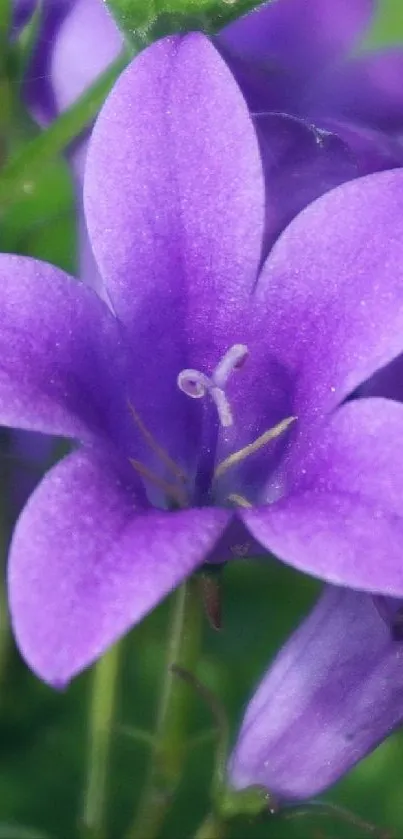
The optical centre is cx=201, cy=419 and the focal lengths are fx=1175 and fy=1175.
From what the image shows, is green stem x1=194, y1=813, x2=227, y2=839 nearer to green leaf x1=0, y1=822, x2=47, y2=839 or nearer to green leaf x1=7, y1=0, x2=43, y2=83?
green leaf x1=0, y1=822, x2=47, y2=839

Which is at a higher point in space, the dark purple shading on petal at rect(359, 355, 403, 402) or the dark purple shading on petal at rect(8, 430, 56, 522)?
the dark purple shading on petal at rect(359, 355, 403, 402)

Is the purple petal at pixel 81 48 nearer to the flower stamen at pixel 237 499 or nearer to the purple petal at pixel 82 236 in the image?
the purple petal at pixel 82 236

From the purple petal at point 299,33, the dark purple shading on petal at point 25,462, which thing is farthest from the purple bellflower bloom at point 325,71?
the dark purple shading on petal at point 25,462

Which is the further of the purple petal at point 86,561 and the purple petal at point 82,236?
the purple petal at point 82,236

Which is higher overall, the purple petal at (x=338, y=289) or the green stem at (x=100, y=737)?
the purple petal at (x=338, y=289)

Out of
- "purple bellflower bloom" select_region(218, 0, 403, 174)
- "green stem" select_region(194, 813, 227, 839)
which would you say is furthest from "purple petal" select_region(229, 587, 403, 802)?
"purple bellflower bloom" select_region(218, 0, 403, 174)

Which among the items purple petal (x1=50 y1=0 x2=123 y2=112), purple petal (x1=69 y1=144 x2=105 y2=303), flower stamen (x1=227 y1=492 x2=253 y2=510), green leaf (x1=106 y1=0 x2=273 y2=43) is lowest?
flower stamen (x1=227 y1=492 x2=253 y2=510)
